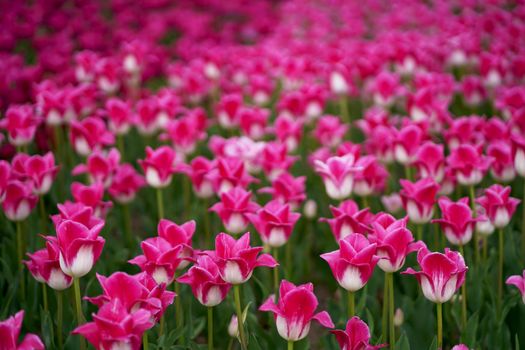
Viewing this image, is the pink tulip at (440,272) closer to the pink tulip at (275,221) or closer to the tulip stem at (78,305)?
the pink tulip at (275,221)

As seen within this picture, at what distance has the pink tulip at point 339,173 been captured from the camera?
8.40 ft

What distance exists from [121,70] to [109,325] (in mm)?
3470

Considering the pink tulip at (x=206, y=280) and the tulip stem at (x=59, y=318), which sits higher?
the pink tulip at (x=206, y=280)

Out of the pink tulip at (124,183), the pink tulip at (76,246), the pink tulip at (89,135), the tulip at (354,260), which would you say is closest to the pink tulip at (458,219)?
the tulip at (354,260)

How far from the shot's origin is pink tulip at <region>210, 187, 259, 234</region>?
2.35 m

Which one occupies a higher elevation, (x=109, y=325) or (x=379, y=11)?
(x=109, y=325)

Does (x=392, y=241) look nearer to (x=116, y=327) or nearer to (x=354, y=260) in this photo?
(x=354, y=260)

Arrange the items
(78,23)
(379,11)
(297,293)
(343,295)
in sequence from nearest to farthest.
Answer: (297,293) → (343,295) → (78,23) → (379,11)

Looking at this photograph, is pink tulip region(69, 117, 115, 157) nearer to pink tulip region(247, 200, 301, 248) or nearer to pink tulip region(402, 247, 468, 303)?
pink tulip region(247, 200, 301, 248)

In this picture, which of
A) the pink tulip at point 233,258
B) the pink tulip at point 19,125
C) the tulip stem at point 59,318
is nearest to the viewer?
the pink tulip at point 233,258

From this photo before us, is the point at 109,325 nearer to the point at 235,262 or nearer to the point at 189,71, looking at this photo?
the point at 235,262

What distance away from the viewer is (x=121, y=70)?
15.3ft

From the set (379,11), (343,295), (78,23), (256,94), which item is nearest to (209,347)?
(343,295)

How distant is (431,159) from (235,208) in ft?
3.26
